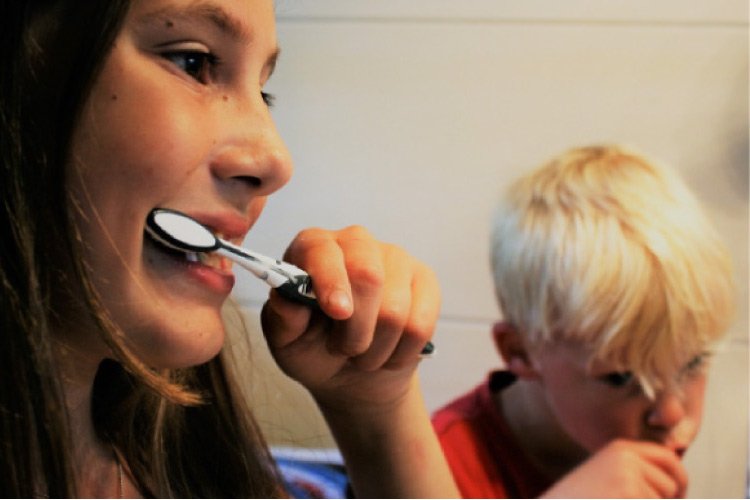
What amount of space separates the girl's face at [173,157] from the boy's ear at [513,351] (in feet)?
1.47

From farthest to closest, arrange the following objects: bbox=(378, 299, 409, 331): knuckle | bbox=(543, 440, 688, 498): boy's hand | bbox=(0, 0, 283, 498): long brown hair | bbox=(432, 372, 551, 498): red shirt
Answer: bbox=(432, 372, 551, 498): red shirt < bbox=(543, 440, 688, 498): boy's hand < bbox=(378, 299, 409, 331): knuckle < bbox=(0, 0, 283, 498): long brown hair

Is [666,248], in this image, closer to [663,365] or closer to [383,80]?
[663,365]

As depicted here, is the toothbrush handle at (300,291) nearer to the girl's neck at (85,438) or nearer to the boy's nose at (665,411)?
the girl's neck at (85,438)

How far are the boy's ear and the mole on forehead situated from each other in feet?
1.62

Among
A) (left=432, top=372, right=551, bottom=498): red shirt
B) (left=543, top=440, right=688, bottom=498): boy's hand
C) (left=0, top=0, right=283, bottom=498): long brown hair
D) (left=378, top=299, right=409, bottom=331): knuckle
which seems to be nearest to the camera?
(left=0, top=0, right=283, bottom=498): long brown hair

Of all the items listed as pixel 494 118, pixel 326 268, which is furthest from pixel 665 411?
pixel 326 268

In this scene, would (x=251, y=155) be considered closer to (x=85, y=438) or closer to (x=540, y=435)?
(x=85, y=438)

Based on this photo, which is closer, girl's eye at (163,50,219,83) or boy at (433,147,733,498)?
girl's eye at (163,50,219,83)

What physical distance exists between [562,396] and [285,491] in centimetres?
33

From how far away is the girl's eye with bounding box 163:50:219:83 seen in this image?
33cm

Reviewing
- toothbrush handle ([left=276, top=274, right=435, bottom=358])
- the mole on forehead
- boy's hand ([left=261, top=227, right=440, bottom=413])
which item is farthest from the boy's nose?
the mole on forehead

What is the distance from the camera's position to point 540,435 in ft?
2.52

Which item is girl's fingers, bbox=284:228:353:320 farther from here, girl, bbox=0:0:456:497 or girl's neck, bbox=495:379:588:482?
girl's neck, bbox=495:379:588:482

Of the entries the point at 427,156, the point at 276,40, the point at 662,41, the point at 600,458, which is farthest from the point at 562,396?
the point at 276,40
